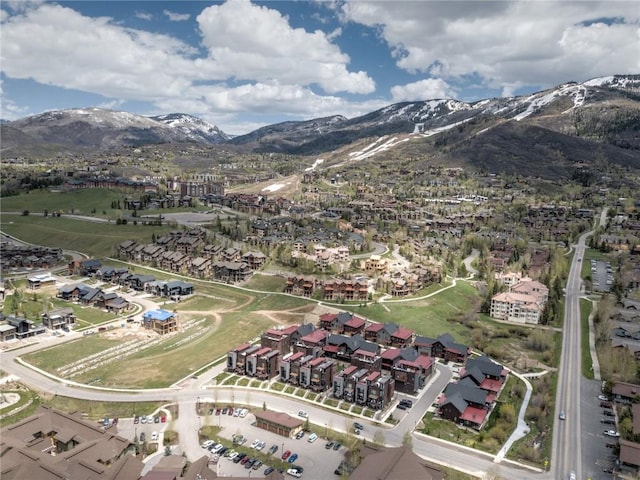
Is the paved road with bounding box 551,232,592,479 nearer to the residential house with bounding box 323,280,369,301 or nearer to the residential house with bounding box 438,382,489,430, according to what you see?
the residential house with bounding box 438,382,489,430

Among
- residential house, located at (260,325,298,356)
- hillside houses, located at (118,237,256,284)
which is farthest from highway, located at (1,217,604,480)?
hillside houses, located at (118,237,256,284)

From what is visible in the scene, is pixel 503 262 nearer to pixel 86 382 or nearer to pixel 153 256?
pixel 153 256

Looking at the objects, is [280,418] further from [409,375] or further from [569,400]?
[569,400]

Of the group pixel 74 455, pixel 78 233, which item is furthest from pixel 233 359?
pixel 78 233

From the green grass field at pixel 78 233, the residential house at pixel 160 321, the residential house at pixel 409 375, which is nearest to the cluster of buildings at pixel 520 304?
the residential house at pixel 409 375

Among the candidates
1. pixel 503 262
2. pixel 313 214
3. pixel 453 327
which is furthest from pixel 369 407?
pixel 313 214

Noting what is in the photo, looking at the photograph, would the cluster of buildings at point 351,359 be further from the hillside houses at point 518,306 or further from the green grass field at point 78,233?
the green grass field at point 78,233

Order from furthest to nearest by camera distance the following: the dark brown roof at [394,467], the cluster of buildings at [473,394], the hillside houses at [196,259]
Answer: the hillside houses at [196,259] → the cluster of buildings at [473,394] → the dark brown roof at [394,467]
